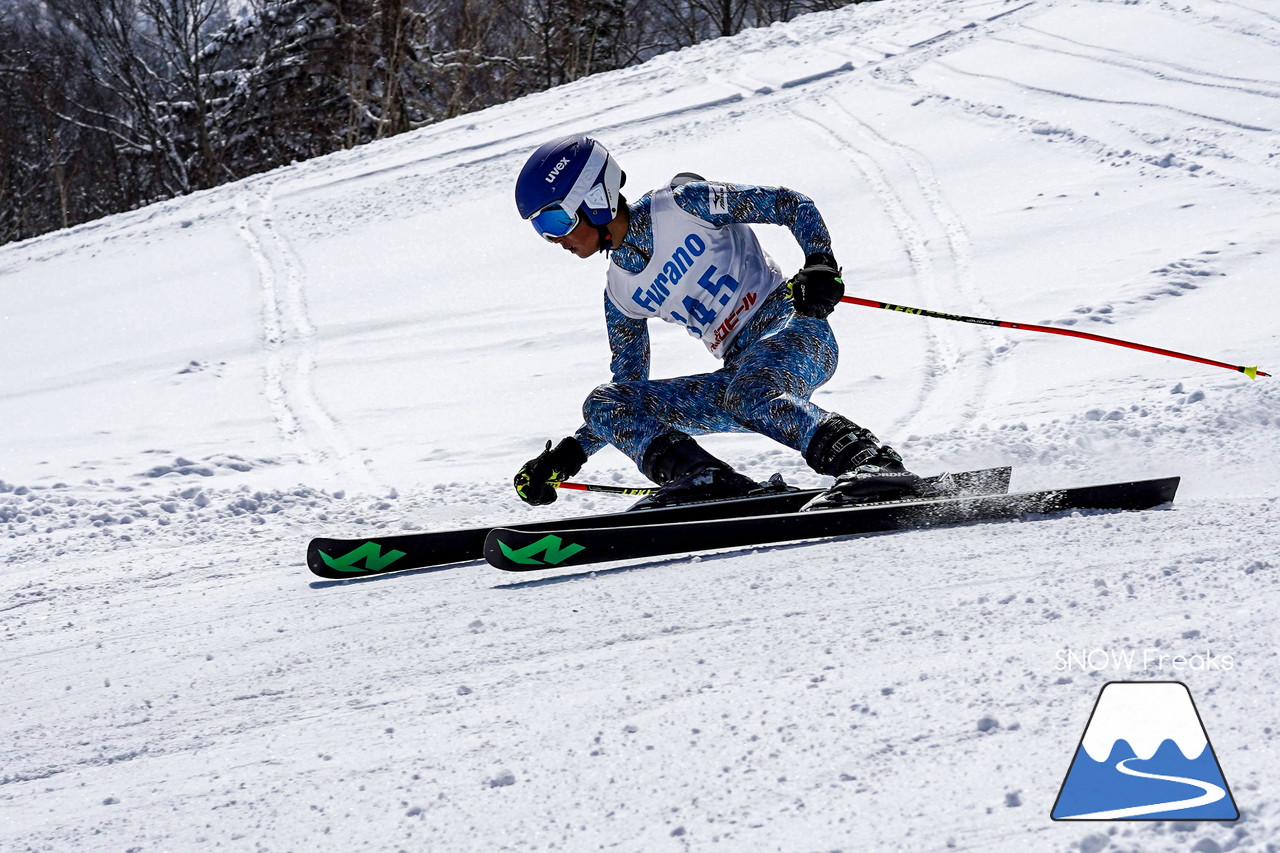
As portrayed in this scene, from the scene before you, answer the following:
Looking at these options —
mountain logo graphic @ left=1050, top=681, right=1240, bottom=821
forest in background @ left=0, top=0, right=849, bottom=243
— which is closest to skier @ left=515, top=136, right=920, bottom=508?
mountain logo graphic @ left=1050, top=681, right=1240, bottom=821

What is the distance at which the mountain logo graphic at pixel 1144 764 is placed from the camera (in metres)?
1.60

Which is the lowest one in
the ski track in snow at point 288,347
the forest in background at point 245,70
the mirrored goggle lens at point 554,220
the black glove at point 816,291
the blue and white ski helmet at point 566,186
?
the ski track in snow at point 288,347

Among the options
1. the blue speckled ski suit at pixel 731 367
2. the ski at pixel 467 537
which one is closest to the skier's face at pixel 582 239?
the blue speckled ski suit at pixel 731 367

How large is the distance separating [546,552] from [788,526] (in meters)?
0.68

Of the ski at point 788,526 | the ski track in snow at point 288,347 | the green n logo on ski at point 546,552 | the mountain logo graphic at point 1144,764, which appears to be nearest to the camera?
the mountain logo graphic at point 1144,764

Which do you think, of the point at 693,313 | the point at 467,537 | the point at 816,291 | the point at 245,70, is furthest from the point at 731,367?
the point at 245,70

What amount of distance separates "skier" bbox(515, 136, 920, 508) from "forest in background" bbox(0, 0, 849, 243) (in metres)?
18.6

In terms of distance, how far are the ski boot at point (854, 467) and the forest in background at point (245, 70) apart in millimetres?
19341

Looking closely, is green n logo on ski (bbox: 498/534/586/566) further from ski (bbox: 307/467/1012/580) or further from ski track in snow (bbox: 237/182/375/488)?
ski track in snow (bbox: 237/182/375/488)

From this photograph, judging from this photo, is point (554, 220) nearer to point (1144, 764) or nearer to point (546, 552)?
point (546, 552)

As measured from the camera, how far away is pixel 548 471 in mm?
3828

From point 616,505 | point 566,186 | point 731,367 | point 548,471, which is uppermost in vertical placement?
point 566,186

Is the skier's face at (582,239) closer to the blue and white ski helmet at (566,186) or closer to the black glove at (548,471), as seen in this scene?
the blue and white ski helmet at (566,186)

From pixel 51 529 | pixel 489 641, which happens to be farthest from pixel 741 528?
pixel 51 529
